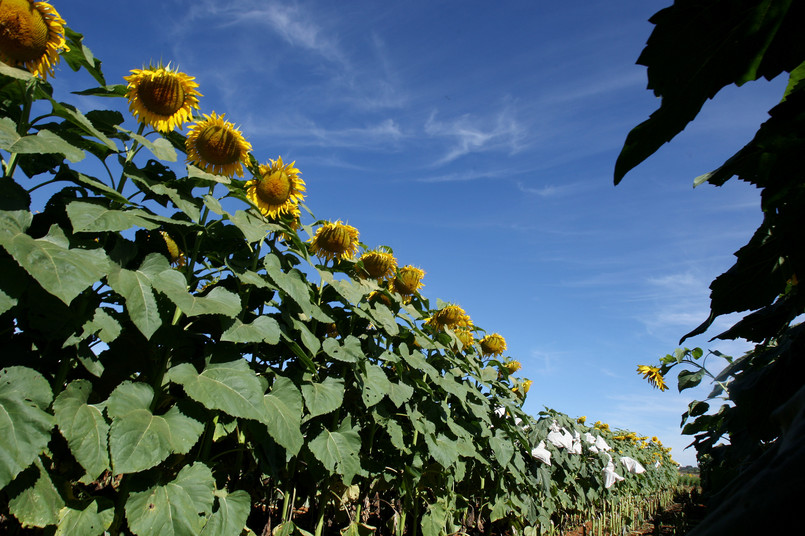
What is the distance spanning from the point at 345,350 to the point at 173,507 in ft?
3.65

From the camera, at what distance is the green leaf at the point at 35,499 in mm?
1585

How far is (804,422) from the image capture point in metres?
0.27

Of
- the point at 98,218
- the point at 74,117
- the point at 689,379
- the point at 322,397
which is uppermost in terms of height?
the point at 74,117

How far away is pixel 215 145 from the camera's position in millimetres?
2412

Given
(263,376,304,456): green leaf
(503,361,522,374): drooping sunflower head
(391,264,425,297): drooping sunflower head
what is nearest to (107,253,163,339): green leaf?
(263,376,304,456): green leaf

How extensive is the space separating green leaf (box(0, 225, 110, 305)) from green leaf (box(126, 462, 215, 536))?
0.81 meters

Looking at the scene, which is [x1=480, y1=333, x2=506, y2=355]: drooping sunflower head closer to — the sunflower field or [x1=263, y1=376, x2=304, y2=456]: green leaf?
the sunflower field

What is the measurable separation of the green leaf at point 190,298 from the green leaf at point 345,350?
70 cm

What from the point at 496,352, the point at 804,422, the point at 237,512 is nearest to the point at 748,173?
the point at 804,422

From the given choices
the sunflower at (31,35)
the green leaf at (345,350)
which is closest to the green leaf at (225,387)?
the green leaf at (345,350)

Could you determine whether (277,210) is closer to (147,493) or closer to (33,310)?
(33,310)

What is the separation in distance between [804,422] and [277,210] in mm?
2748

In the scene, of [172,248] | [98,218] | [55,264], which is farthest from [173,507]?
[172,248]

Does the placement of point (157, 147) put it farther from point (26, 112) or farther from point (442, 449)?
point (442, 449)
